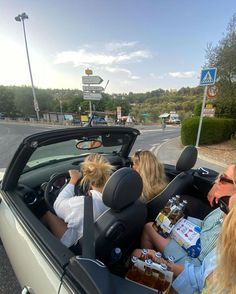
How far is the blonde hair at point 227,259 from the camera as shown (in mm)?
1049

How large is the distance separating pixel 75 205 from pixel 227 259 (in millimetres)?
1121

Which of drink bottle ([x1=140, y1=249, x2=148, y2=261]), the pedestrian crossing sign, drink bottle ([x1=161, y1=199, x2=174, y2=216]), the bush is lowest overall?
the bush

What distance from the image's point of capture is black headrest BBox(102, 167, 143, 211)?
4.99ft

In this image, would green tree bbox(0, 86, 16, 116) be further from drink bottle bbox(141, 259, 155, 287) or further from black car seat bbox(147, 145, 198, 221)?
drink bottle bbox(141, 259, 155, 287)

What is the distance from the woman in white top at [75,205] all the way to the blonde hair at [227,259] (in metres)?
0.96

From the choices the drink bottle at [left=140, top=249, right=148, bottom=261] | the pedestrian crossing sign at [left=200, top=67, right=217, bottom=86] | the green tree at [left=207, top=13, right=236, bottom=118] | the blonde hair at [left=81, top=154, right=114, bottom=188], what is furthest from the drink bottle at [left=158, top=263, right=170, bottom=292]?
the green tree at [left=207, top=13, right=236, bottom=118]

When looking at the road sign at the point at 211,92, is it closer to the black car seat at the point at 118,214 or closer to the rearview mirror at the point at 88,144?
the rearview mirror at the point at 88,144

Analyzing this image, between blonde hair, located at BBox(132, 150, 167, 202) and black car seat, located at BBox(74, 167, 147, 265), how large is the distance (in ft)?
1.95

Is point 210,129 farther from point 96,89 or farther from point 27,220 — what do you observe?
point 27,220

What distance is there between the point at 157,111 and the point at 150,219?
83.4 metres

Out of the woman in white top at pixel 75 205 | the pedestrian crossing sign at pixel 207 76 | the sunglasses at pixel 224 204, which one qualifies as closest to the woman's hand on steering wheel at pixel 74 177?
the woman in white top at pixel 75 205

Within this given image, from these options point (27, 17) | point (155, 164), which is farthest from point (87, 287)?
point (27, 17)

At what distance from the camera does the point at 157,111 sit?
83625mm

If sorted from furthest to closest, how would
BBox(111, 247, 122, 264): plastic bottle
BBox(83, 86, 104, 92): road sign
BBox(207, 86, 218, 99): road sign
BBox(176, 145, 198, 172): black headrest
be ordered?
1. BBox(207, 86, 218, 99): road sign
2. BBox(83, 86, 104, 92): road sign
3. BBox(176, 145, 198, 172): black headrest
4. BBox(111, 247, 122, 264): plastic bottle
